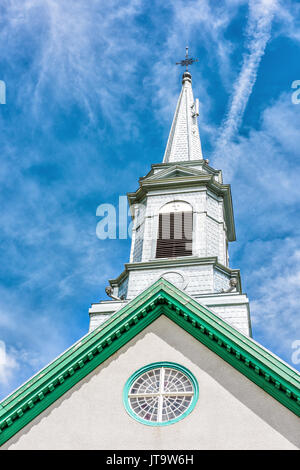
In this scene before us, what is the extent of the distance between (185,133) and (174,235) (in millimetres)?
9408

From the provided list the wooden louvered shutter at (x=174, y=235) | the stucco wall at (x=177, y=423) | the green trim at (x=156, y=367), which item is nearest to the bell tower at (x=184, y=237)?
the wooden louvered shutter at (x=174, y=235)

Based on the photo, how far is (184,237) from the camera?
29.2 metres

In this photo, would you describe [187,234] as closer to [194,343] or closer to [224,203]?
[224,203]

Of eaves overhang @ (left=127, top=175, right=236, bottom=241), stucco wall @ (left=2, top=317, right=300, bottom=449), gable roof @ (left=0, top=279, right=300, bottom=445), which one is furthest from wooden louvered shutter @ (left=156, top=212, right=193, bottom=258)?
stucco wall @ (left=2, top=317, right=300, bottom=449)

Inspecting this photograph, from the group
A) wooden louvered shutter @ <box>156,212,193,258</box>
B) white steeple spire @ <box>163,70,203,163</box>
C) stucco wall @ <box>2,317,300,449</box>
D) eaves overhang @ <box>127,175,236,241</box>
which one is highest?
white steeple spire @ <box>163,70,203,163</box>

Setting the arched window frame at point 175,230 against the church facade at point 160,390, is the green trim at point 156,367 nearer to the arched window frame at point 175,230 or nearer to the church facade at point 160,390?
the church facade at point 160,390

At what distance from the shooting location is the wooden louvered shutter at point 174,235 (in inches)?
1124

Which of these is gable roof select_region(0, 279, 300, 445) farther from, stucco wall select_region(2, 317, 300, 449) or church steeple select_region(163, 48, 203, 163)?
church steeple select_region(163, 48, 203, 163)

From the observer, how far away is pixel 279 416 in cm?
1602

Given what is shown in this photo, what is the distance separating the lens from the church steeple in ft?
114

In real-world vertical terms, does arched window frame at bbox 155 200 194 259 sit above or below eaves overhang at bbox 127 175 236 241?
below

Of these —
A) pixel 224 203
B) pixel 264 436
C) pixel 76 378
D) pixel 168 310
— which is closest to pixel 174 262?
pixel 224 203

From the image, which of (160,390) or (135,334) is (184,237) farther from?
(160,390)

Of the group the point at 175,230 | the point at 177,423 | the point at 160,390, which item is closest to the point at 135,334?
the point at 160,390
